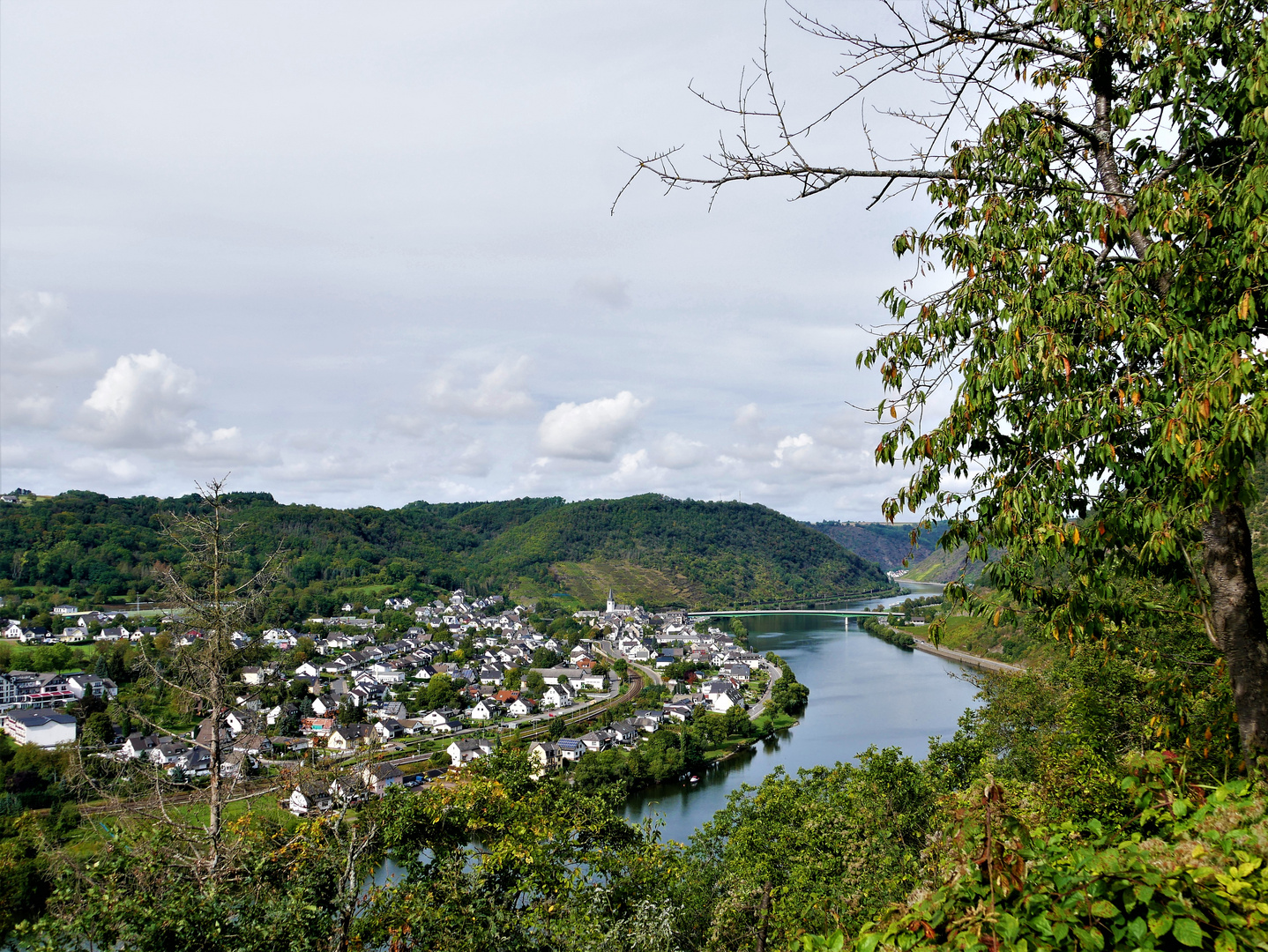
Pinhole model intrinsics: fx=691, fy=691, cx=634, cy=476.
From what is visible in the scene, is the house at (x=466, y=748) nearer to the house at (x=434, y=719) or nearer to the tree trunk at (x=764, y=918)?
the house at (x=434, y=719)

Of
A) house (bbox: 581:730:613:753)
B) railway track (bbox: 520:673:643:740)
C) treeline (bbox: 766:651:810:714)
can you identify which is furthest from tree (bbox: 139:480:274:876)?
treeline (bbox: 766:651:810:714)

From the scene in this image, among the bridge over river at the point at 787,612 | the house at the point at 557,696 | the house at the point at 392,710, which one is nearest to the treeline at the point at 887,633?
the bridge over river at the point at 787,612

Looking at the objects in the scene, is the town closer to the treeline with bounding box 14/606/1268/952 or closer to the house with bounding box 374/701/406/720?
the house with bounding box 374/701/406/720

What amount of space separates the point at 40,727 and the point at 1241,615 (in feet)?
130

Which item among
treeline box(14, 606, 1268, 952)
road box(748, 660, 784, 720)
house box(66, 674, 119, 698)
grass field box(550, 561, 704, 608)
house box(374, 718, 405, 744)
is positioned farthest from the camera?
grass field box(550, 561, 704, 608)

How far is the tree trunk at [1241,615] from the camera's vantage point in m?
2.77

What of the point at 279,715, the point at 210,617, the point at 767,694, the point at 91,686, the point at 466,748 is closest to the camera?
the point at 210,617

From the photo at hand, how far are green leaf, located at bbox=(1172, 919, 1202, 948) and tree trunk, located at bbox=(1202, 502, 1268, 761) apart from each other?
190 cm

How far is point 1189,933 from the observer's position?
4.49ft

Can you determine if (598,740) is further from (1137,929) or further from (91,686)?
(1137,929)

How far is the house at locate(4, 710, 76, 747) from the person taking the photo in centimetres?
2849

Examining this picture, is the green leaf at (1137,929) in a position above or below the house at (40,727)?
above

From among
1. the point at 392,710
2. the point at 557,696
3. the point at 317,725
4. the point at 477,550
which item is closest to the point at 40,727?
the point at 317,725

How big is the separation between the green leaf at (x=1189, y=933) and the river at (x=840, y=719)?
7824 mm
